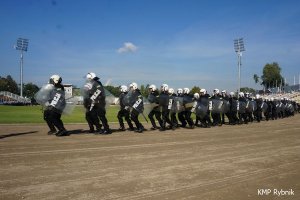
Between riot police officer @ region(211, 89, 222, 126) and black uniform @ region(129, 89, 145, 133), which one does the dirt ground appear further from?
riot police officer @ region(211, 89, 222, 126)

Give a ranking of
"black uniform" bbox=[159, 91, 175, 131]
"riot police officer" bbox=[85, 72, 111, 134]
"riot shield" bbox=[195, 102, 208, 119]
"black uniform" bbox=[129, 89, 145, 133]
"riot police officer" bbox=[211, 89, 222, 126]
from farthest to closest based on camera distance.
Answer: "riot police officer" bbox=[211, 89, 222, 126]
"riot shield" bbox=[195, 102, 208, 119]
"black uniform" bbox=[159, 91, 175, 131]
"black uniform" bbox=[129, 89, 145, 133]
"riot police officer" bbox=[85, 72, 111, 134]

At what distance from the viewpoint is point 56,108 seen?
1454 cm

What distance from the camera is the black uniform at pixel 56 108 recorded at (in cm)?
1444

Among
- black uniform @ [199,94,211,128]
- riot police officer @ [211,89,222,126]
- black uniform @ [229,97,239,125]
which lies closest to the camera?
black uniform @ [199,94,211,128]

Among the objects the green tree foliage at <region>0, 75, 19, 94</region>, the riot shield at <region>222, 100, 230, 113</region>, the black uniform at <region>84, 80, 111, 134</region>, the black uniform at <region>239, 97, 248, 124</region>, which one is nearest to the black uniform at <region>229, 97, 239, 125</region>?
the riot shield at <region>222, 100, 230, 113</region>

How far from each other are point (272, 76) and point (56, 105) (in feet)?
365

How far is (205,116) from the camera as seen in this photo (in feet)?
73.4

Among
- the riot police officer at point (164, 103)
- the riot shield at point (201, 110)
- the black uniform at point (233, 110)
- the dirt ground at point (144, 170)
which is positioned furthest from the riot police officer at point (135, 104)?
the black uniform at point (233, 110)

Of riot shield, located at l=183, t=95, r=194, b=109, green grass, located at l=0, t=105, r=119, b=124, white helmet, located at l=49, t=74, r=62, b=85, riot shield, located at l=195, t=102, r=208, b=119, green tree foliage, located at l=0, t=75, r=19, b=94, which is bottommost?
green grass, located at l=0, t=105, r=119, b=124

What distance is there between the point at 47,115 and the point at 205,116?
417 inches

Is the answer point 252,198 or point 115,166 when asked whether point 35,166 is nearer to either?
point 115,166

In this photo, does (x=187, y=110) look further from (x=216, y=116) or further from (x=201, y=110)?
(x=216, y=116)

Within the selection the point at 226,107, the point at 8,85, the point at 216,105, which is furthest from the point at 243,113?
the point at 8,85

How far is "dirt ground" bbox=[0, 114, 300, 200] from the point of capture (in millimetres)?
6699
